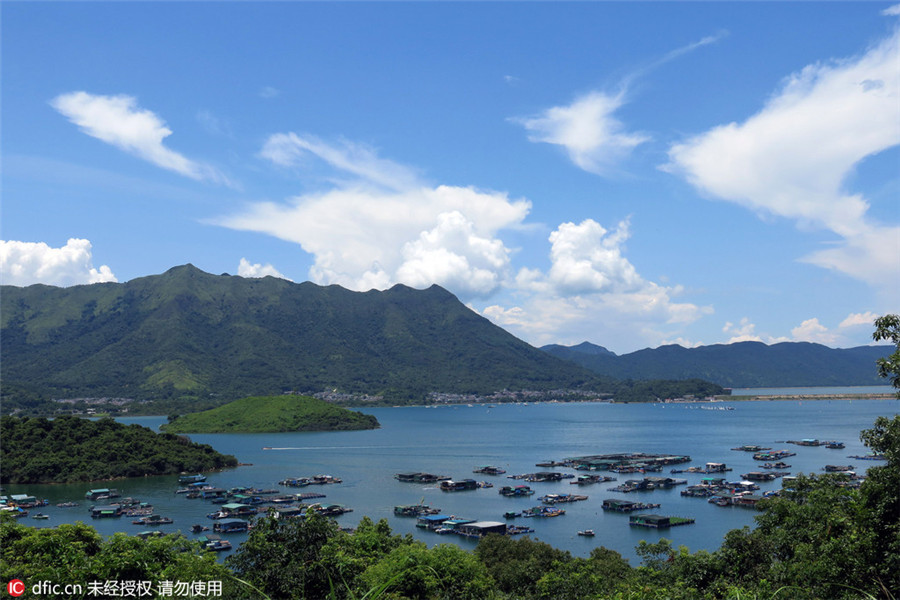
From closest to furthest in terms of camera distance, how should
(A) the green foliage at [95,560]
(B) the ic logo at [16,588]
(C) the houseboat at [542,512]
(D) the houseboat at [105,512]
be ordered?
(B) the ic logo at [16,588], (A) the green foliage at [95,560], (D) the houseboat at [105,512], (C) the houseboat at [542,512]

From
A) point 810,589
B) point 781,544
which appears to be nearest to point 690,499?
point 781,544

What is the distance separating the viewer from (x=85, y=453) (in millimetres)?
56281

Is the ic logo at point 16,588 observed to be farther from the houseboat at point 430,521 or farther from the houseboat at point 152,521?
the houseboat at point 152,521

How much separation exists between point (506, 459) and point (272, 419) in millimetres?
48533

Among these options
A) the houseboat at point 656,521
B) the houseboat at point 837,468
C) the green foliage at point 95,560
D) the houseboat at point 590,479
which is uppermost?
the green foliage at point 95,560

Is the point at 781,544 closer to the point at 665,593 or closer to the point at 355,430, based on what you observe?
the point at 665,593

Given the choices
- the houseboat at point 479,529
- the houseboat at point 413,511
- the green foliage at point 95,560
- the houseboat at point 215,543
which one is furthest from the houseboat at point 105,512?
the green foliage at point 95,560

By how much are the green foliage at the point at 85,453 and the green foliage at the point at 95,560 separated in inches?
1755

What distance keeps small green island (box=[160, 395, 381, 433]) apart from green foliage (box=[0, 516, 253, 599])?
87.3 meters

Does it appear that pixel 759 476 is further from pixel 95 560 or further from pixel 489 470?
pixel 95 560

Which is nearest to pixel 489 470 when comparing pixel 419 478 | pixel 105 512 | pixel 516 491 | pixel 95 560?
pixel 419 478

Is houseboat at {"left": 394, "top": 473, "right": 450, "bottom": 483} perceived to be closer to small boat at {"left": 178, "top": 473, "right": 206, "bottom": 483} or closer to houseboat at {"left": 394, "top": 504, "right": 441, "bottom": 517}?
houseboat at {"left": 394, "top": 504, "right": 441, "bottom": 517}

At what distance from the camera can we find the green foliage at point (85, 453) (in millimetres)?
53125

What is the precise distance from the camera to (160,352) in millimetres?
171875
